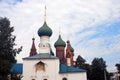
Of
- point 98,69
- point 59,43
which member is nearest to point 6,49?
point 59,43

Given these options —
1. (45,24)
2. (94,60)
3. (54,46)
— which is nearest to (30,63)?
(45,24)

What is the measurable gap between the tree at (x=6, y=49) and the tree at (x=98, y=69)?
35.0 m

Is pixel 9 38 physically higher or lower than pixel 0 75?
higher

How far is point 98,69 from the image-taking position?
194ft

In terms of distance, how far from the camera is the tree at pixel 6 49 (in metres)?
22.9

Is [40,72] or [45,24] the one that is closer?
[40,72]

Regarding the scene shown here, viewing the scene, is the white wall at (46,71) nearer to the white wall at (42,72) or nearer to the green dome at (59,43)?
the white wall at (42,72)

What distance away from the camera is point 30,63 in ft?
132

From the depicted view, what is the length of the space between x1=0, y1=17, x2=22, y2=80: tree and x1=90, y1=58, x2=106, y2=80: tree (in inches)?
1379

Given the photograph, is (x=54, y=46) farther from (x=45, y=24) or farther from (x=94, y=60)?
(x=94, y=60)

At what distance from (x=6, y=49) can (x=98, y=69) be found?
1494 inches

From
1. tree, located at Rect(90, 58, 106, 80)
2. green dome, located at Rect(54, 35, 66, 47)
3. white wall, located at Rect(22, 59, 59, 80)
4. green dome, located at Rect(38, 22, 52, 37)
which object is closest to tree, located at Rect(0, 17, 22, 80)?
white wall, located at Rect(22, 59, 59, 80)

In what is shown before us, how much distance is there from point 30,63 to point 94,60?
83.6 ft

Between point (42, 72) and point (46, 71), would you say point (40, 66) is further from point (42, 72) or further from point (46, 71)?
point (46, 71)
